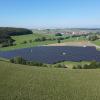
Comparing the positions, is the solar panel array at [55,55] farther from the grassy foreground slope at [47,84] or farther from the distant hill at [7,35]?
the grassy foreground slope at [47,84]

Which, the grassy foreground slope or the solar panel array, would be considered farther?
the solar panel array

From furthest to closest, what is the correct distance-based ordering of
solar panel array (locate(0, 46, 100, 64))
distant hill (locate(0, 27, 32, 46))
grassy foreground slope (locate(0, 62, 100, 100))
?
distant hill (locate(0, 27, 32, 46)) → solar panel array (locate(0, 46, 100, 64)) → grassy foreground slope (locate(0, 62, 100, 100))

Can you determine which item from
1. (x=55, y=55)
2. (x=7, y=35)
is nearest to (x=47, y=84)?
(x=55, y=55)

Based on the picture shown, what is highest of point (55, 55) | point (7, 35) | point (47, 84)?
point (47, 84)

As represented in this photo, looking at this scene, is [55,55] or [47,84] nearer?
[47,84]

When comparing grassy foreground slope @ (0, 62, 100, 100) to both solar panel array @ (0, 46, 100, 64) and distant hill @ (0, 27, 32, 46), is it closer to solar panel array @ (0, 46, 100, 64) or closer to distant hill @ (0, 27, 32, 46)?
solar panel array @ (0, 46, 100, 64)

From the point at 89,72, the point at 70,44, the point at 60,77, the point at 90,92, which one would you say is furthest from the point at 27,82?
the point at 70,44

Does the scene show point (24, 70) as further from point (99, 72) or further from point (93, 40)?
point (93, 40)

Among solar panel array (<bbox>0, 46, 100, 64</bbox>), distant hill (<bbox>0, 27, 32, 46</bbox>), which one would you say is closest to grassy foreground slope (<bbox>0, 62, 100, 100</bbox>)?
solar panel array (<bbox>0, 46, 100, 64</bbox>)

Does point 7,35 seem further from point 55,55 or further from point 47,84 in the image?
point 47,84
